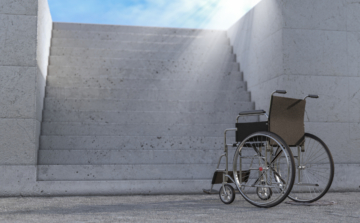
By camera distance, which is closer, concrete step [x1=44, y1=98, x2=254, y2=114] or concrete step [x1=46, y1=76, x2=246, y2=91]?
concrete step [x1=44, y1=98, x2=254, y2=114]

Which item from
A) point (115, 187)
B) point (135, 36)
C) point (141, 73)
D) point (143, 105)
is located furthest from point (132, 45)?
point (115, 187)

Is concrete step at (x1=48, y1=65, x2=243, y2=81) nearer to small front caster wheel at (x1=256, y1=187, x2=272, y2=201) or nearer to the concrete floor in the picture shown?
the concrete floor

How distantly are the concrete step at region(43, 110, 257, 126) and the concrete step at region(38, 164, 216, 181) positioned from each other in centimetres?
80

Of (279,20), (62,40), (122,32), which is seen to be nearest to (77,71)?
(62,40)

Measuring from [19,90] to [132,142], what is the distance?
4.12 ft

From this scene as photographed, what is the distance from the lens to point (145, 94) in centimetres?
486

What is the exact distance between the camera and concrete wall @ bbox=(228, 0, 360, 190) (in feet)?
14.0

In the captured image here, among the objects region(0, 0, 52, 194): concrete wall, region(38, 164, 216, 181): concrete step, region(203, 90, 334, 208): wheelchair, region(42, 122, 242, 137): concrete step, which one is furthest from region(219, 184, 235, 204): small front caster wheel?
region(0, 0, 52, 194): concrete wall

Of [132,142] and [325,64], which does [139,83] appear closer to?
[132,142]

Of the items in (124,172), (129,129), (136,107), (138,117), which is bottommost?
(124,172)

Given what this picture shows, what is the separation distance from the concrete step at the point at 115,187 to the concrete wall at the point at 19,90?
15 centimetres

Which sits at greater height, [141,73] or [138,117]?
[141,73]

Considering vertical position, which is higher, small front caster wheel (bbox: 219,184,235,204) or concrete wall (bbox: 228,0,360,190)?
concrete wall (bbox: 228,0,360,190)

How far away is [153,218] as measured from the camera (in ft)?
7.81
